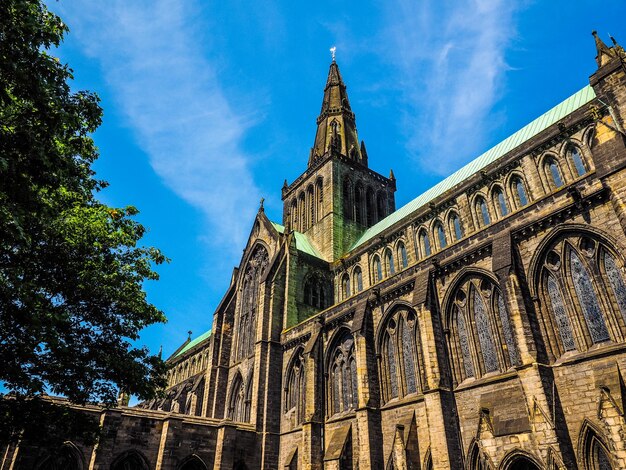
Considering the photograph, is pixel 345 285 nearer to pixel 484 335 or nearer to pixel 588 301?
pixel 484 335

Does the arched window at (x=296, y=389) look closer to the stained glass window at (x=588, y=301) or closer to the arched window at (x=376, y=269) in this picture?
the arched window at (x=376, y=269)

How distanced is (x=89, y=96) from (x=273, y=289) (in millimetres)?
23405

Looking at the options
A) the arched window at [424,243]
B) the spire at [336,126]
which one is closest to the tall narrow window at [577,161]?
the arched window at [424,243]

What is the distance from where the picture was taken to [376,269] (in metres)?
32.7

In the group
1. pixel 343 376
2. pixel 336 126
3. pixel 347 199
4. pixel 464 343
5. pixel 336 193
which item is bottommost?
pixel 464 343

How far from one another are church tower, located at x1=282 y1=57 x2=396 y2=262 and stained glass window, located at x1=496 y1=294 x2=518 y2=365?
64.6ft

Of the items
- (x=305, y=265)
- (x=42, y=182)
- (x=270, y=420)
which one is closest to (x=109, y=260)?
(x=42, y=182)

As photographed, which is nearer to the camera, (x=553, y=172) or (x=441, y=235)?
(x=553, y=172)

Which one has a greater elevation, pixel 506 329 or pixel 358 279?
pixel 358 279

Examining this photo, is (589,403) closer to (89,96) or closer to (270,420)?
(89,96)

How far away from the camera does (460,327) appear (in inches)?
786

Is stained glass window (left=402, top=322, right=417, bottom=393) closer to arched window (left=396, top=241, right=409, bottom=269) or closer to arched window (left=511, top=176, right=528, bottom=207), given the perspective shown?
arched window (left=396, top=241, right=409, bottom=269)

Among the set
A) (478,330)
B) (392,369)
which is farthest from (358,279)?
(478,330)

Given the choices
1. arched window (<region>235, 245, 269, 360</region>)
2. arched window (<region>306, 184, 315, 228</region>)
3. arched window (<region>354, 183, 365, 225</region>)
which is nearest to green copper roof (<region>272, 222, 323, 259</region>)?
arched window (<region>306, 184, 315, 228</region>)
